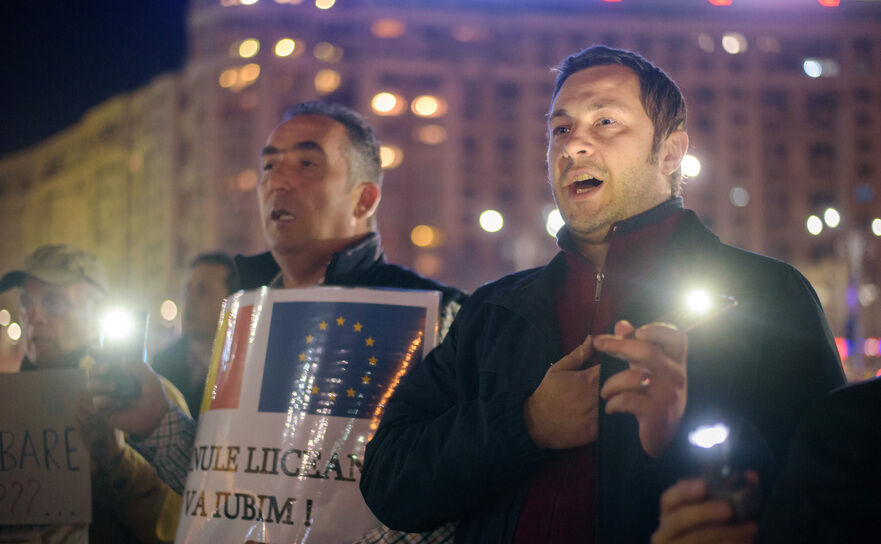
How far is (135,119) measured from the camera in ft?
283

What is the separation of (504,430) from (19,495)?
9.40 feet

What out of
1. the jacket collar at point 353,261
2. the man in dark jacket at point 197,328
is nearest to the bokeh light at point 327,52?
the man in dark jacket at point 197,328

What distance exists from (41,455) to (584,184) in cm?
295

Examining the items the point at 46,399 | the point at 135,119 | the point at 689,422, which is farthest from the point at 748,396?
the point at 135,119

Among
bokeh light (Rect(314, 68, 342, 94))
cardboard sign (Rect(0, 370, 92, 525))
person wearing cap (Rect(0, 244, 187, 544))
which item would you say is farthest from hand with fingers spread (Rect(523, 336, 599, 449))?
bokeh light (Rect(314, 68, 342, 94))

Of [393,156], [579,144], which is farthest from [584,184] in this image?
[393,156]

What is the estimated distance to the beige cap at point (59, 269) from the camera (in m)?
5.00

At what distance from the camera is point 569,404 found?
2.55 metres

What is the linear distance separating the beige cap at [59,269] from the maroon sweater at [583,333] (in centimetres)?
307

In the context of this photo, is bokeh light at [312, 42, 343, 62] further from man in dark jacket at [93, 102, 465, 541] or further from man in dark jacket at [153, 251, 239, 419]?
man in dark jacket at [93, 102, 465, 541]

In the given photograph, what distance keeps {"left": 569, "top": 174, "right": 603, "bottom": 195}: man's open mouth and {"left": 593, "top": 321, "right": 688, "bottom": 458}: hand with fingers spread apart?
99 centimetres

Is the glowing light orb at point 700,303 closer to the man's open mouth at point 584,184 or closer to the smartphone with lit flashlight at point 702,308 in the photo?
the smartphone with lit flashlight at point 702,308

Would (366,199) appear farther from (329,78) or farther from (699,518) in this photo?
(329,78)

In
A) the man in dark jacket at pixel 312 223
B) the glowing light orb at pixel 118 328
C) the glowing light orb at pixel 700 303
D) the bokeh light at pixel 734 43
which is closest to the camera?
the glowing light orb at pixel 700 303
